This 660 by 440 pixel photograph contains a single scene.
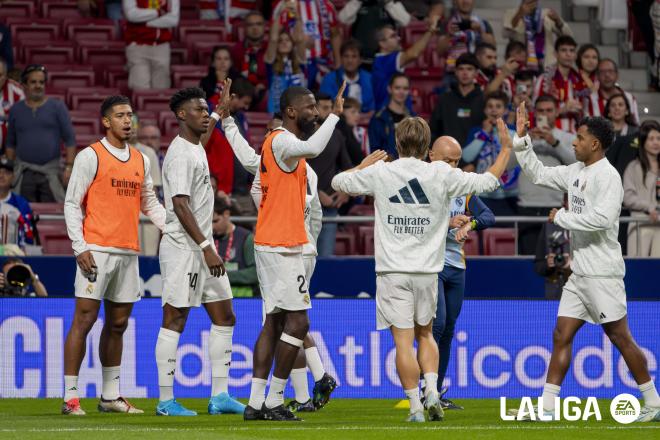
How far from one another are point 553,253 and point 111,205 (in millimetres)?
5024

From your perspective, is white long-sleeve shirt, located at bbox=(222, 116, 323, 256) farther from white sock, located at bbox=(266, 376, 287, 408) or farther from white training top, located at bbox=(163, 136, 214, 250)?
white sock, located at bbox=(266, 376, 287, 408)

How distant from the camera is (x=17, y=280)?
13508mm

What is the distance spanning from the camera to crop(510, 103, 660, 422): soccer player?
33.2 feet

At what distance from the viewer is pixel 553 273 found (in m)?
14.2

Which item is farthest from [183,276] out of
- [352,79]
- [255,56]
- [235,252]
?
[255,56]

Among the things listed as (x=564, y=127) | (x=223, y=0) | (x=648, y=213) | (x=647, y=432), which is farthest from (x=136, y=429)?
(x=223, y=0)

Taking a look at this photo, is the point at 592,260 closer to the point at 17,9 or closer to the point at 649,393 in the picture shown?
the point at 649,393

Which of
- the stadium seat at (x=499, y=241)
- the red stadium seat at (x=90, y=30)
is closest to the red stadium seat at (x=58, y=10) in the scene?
the red stadium seat at (x=90, y=30)

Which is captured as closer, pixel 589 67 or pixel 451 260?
pixel 451 260

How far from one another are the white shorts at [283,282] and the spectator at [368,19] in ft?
31.0

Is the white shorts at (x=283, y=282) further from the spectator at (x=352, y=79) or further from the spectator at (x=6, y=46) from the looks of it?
the spectator at (x=6, y=46)

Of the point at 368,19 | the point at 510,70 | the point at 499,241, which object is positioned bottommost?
the point at 499,241

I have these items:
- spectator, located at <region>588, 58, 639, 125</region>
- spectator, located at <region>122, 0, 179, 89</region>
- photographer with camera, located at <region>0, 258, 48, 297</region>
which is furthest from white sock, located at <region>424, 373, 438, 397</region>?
spectator, located at <region>122, 0, 179, 89</region>

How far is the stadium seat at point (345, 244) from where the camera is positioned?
52.3 feet
